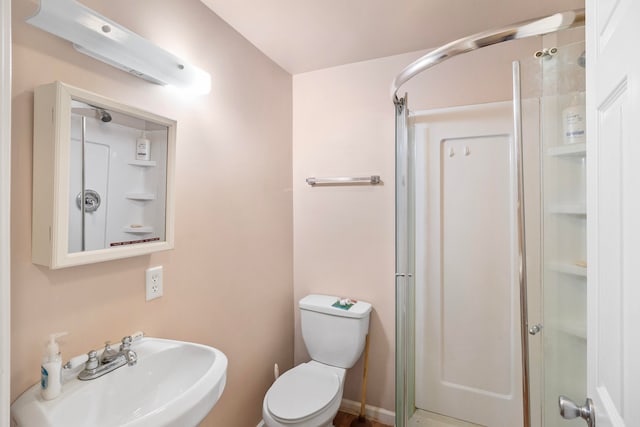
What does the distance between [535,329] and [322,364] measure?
126 centimetres

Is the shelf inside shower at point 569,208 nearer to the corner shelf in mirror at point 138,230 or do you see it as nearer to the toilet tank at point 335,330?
the toilet tank at point 335,330

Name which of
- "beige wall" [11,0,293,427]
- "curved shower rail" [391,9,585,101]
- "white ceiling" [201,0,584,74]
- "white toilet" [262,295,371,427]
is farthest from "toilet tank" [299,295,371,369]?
"white ceiling" [201,0,584,74]

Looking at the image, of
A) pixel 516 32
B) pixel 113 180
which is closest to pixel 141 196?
pixel 113 180

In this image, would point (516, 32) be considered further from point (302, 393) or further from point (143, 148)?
point (302, 393)

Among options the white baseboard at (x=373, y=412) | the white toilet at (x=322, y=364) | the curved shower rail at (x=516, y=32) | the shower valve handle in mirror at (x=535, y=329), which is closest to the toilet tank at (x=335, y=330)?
the white toilet at (x=322, y=364)

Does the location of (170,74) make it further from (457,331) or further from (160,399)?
(457,331)

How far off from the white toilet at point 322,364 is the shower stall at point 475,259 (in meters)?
0.33

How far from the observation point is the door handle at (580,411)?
2.27 feet

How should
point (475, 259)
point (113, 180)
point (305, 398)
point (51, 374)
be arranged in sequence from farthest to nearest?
1. point (475, 259)
2. point (305, 398)
3. point (113, 180)
4. point (51, 374)

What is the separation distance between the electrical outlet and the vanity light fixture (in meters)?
0.76

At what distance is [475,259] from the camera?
1.78 meters

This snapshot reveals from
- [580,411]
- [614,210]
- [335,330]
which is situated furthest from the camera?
[335,330]

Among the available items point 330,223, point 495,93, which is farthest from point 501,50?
point 330,223

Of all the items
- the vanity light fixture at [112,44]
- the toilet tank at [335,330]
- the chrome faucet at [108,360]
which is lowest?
the toilet tank at [335,330]
